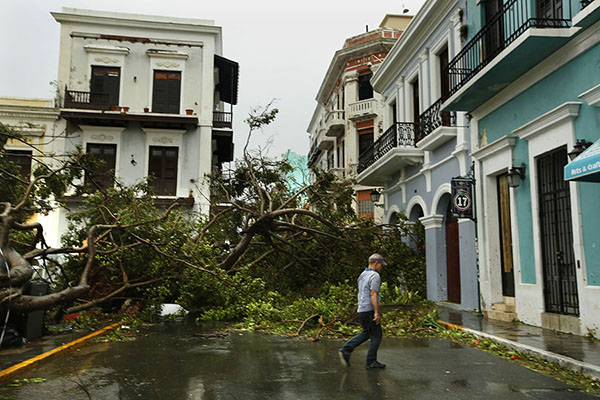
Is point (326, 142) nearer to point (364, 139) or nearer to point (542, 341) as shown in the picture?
point (364, 139)

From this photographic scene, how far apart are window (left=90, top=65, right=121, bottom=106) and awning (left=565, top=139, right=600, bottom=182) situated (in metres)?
20.3

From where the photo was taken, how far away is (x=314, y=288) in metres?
15.2

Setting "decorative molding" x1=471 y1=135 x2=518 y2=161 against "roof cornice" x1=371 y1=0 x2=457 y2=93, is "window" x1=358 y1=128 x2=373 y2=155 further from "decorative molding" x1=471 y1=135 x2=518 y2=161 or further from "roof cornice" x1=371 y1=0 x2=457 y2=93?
"decorative molding" x1=471 y1=135 x2=518 y2=161

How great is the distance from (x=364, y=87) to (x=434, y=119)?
14.3 metres

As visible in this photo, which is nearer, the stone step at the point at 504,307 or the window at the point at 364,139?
the stone step at the point at 504,307

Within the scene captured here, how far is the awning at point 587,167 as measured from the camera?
6.58m

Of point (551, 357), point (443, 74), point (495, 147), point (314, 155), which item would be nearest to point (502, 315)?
point (495, 147)

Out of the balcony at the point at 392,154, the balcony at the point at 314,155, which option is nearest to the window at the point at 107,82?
the balcony at the point at 392,154

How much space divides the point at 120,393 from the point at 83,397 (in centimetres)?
35

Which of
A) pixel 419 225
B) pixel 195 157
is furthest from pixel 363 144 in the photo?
pixel 419 225

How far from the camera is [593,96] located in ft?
26.3

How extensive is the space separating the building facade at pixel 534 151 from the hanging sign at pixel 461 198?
232mm

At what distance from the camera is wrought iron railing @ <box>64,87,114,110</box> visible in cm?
2223

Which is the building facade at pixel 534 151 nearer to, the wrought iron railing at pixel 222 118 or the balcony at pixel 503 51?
the balcony at pixel 503 51
